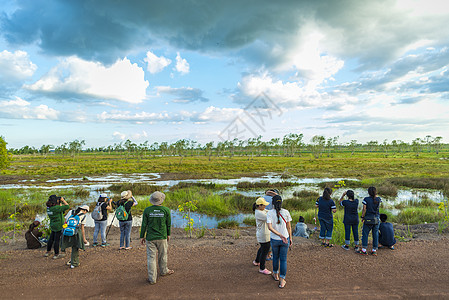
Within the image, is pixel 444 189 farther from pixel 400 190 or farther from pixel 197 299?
pixel 197 299

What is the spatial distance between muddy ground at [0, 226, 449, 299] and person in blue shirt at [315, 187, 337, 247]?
0.37 m

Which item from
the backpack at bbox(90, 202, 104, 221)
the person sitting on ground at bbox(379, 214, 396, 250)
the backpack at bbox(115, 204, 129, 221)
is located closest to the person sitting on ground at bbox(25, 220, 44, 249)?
the backpack at bbox(90, 202, 104, 221)

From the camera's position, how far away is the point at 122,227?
7.42 meters

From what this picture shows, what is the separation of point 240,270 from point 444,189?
88.1ft

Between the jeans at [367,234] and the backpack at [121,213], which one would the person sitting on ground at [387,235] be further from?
the backpack at [121,213]

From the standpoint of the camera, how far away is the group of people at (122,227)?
5.31 meters

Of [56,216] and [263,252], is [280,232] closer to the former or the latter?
[263,252]

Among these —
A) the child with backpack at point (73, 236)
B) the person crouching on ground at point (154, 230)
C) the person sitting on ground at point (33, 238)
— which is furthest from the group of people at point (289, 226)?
the person sitting on ground at point (33, 238)

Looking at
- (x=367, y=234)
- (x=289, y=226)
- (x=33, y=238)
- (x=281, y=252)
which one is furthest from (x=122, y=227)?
(x=367, y=234)

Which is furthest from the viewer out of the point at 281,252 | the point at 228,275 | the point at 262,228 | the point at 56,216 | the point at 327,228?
the point at 327,228

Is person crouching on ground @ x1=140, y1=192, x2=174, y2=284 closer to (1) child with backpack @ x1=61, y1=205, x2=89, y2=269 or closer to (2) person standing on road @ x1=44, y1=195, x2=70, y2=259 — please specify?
(1) child with backpack @ x1=61, y1=205, x2=89, y2=269

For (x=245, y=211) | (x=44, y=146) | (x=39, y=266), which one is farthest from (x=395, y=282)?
(x=44, y=146)

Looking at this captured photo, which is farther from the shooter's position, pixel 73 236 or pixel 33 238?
pixel 33 238

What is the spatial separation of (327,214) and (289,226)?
2.73 m
